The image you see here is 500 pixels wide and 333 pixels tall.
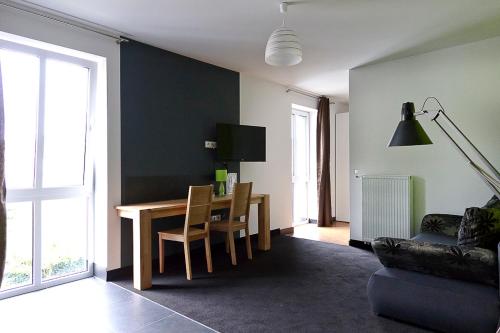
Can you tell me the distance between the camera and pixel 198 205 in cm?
339

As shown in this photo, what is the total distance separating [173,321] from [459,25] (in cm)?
364

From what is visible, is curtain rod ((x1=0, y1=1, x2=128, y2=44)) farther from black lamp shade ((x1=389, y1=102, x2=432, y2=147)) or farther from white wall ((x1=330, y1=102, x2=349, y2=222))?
white wall ((x1=330, y1=102, x2=349, y2=222))

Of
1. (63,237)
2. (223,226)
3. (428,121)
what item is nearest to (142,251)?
(63,237)

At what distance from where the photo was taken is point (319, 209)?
20.6 feet

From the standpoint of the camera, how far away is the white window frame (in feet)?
9.78

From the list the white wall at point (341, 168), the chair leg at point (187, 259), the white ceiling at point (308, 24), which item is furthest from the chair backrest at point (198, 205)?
the white wall at point (341, 168)

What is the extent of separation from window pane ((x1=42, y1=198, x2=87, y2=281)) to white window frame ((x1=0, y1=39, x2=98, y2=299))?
5 centimetres

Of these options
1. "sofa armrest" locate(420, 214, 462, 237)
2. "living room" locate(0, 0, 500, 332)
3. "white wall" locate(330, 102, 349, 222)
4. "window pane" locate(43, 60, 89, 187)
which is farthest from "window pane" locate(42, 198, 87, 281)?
"white wall" locate(330, 102, 349, 222)

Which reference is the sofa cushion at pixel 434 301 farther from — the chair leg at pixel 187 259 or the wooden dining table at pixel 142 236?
the wooden dining table at pixel 142 236

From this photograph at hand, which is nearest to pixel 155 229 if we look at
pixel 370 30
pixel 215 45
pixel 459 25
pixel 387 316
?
pixel 215 45

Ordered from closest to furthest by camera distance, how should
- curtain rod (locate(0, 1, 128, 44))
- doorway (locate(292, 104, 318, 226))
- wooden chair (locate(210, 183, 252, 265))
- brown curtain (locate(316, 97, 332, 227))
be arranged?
curtain rod (locate(0, 1, 128, 44)) < wooden chair (locate(210, 183, 252, 265)) < brown curtain (locate(316, 97, 332, 227)) < doorway (locate(292, 104, 318, 226))

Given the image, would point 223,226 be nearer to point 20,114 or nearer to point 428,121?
point 20,114

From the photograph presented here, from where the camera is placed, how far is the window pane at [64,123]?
3.19m

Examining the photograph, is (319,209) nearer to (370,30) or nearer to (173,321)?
(370,30)
